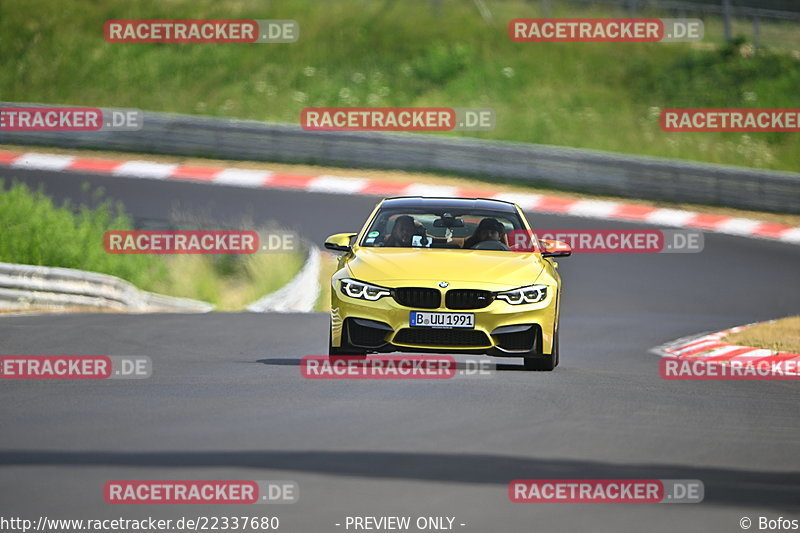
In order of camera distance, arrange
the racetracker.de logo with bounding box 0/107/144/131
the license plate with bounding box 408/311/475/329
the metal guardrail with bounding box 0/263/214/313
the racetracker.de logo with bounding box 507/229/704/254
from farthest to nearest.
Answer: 1. the racetracker.de logo with bounding box 0/107/144/131
2. the racetracker.de logo with bounding box 507/229/704/254
3. the metal guardrail with bounding box 0/263/214/313
4. the license plate with bounding box 408/311/475/329

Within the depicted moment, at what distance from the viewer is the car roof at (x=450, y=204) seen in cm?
1228

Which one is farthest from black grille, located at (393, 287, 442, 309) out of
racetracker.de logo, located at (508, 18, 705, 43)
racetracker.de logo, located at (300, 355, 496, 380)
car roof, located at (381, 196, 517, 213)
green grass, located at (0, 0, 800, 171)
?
racetracker.de logo, located at (508, 18, 705, 43)

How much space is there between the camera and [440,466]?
25.5 ft

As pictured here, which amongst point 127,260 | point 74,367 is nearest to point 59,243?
point 127,260

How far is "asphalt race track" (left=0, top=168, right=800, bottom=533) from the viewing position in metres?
6.95

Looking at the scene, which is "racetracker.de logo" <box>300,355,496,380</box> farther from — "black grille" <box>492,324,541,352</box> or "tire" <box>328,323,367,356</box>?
"black grille" <box>492,324,541,352</box>

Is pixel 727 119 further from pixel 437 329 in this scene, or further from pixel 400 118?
pixel 437 329

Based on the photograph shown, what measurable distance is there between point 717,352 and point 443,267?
5.42 m

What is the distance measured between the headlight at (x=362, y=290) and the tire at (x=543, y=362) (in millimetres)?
1402

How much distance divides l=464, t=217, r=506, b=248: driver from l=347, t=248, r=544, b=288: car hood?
0.30 metres

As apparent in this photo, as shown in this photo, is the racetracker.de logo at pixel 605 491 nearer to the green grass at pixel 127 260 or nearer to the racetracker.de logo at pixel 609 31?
the green grass at pixel 127 260

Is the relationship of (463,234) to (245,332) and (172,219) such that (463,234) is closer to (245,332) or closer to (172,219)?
(245,332)

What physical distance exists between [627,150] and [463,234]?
898 inches

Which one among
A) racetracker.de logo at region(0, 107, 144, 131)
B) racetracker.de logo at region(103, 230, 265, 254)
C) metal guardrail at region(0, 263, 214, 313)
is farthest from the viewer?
racetracker.de logo at region(0, 107, 144, 131)
